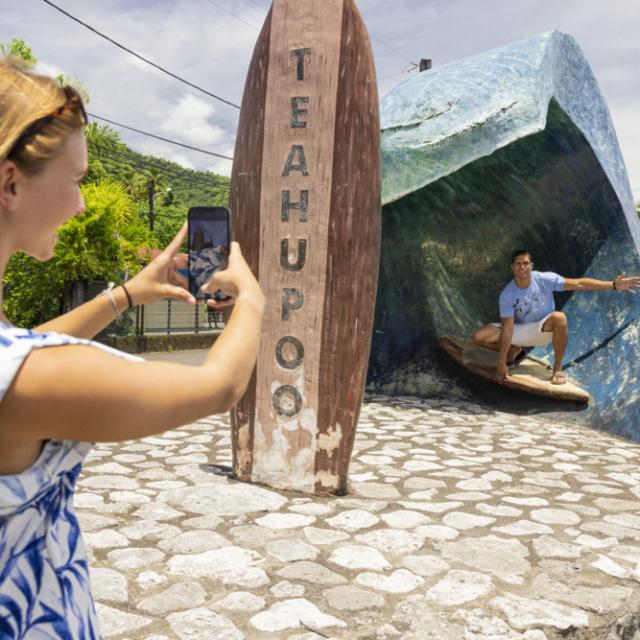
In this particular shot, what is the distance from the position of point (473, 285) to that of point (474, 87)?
2.37m

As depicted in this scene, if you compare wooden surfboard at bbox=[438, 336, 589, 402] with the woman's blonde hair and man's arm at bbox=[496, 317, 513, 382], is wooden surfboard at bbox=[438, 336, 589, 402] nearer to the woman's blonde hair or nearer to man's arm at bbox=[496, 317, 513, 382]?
man's arm at bbox=[496, 317, 513, 382]

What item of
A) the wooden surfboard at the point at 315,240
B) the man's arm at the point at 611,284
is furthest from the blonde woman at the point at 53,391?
the man's arm at the point at 611,284

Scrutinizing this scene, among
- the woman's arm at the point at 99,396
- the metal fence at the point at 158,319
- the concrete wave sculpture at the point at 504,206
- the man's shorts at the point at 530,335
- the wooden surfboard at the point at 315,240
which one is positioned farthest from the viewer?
the metal fence at the point at 158,319

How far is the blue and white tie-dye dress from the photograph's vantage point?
92 centimetres

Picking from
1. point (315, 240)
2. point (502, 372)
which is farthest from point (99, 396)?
point (502, 372)

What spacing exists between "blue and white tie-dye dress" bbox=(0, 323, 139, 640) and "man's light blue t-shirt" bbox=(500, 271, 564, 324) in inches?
254

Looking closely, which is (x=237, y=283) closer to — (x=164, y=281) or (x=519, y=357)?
(x=164, y=281)

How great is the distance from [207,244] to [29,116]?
661 mm

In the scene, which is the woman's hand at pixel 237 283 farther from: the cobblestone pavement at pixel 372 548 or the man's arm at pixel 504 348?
the man's arm at pixel 504 348

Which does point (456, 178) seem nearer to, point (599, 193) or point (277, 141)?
point (599, 193)

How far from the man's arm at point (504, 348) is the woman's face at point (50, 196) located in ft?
21.1

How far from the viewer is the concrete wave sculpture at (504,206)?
6.50 m

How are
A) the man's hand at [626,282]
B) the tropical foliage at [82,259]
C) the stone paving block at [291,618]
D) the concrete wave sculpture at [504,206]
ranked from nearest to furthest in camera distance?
the stone paving block at [291,618], the concrete wave sculpture at [504,206], the man's hand at [626,282], the tropical foliage at [82,259]

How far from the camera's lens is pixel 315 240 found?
3.79 m
